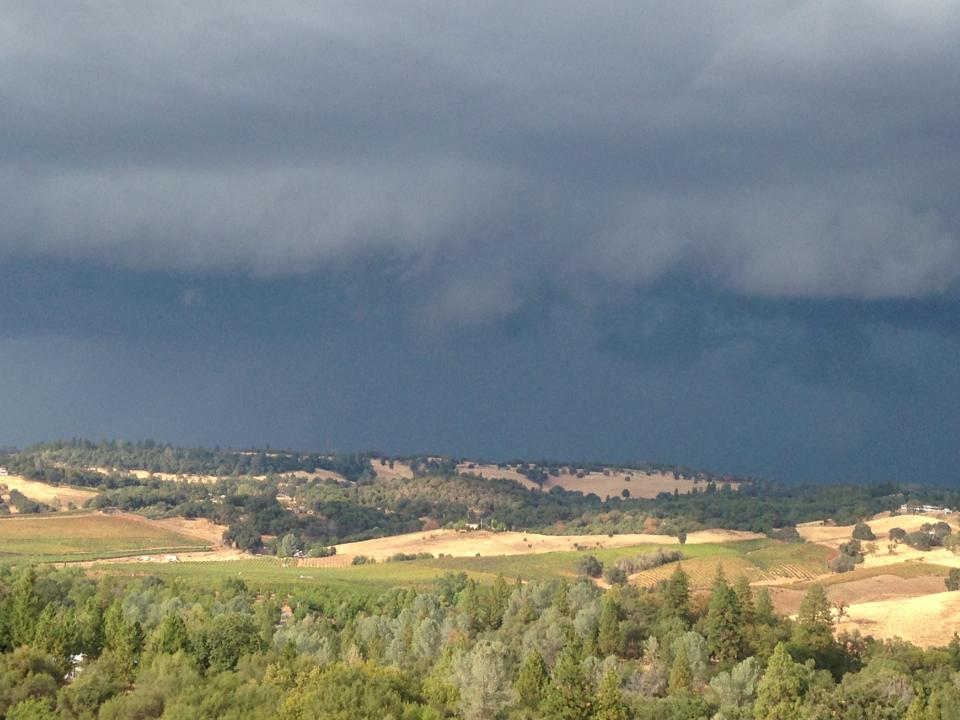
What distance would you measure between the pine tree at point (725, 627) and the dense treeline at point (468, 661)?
0.61 ft

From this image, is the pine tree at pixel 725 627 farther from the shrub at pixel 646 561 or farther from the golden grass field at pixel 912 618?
the shrub at pixel 646 561

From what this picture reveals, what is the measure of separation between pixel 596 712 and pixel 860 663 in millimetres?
44925

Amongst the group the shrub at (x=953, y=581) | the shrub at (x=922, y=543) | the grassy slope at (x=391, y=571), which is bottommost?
the grassy slope at (x=391, y=571)

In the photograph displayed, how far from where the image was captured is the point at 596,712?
246 feet

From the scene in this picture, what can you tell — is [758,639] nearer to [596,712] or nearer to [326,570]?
[596,712]

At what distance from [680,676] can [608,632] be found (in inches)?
586

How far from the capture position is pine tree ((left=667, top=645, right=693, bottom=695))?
303 feet

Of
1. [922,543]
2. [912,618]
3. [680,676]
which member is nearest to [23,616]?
[680,676]

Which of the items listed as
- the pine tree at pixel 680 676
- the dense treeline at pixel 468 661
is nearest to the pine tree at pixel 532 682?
the dense treeline at pixel 468 661

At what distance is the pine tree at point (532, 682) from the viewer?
8456cm

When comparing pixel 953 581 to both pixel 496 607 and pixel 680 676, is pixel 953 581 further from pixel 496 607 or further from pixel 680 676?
pixel 680 676

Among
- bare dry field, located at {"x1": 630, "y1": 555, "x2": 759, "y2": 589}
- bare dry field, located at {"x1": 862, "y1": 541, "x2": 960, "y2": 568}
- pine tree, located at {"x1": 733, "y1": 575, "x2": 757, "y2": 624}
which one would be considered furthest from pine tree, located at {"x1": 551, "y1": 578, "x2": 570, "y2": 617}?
bare dry field, located at {"x1": 862, "y1": 541, "x2": 960, "y2": 568}

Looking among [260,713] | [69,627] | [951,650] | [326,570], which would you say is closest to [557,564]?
[326,570]

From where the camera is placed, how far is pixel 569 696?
75875 mm
